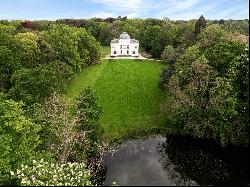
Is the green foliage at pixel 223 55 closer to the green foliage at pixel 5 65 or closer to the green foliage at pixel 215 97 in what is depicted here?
the green foliage at pixel 215 97

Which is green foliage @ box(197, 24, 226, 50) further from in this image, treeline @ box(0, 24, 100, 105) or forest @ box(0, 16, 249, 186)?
treeline @ box(0, 24, 100, 105)

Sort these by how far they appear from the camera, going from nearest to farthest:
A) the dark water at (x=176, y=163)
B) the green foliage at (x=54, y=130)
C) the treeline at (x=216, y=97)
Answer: the green foliage at (x=54, y=130)
the dark water at (x=176, y=163)
the treeline at (x=216, y=97)

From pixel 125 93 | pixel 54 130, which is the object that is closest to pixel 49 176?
pixel 54 130

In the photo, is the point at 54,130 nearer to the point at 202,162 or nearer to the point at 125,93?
the point at 202,162

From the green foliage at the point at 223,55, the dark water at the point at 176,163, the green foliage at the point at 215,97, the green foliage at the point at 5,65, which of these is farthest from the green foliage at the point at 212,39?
the green foliage at the point at 5,65

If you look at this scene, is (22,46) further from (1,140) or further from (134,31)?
(134,31)

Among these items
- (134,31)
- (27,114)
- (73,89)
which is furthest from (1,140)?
(134,31)
